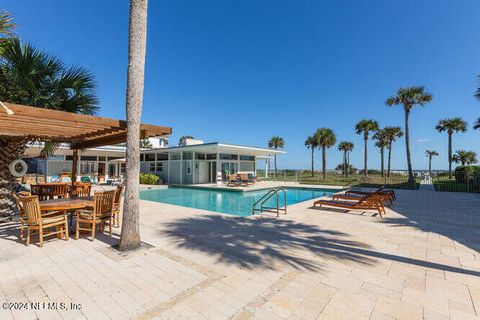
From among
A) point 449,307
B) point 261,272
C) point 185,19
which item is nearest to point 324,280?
point 261,272

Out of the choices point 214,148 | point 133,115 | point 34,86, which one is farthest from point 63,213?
point 214,148

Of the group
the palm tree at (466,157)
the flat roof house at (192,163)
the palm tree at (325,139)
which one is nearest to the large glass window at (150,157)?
the flat roof house at (192,163)

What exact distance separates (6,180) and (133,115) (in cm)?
483

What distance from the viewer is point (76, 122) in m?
4.41

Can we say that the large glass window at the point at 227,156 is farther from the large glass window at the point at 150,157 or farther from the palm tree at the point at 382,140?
the palm tree at the point at 382,140

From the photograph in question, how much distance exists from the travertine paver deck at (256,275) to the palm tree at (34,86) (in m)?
1.98

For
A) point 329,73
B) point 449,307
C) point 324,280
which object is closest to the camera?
point 449,307

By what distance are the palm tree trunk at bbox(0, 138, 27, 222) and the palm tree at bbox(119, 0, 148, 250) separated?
4.30 meters

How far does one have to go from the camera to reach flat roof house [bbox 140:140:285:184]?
1952cm

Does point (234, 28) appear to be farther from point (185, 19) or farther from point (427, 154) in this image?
point (427, 154)

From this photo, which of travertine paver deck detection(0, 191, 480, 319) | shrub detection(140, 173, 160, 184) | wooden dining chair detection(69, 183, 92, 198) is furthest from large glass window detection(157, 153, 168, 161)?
travertine paver deck detection(0, 191, 480, 319)

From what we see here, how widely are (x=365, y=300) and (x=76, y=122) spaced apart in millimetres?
5516

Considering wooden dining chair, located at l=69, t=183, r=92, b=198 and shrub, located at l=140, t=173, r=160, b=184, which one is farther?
shrub, located at l=140, t=173, r=160, b=184

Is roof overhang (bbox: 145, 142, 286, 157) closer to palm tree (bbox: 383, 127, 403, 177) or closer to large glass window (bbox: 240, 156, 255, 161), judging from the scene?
large glass window (bbox: 240, 156, 255, 161)
